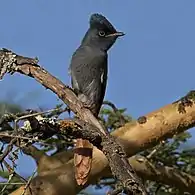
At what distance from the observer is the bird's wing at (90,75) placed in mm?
3490

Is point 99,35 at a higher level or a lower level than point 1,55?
higher

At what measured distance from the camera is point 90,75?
11.6 ft

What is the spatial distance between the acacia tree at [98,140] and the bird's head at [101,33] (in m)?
0.50

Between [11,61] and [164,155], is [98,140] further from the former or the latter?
[164,155]

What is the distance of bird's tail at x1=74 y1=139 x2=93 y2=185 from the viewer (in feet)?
7.91

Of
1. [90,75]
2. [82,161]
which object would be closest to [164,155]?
[90,75]

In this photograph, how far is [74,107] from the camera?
7.39ft

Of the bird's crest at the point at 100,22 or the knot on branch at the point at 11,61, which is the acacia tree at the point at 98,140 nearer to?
the knot on branch at the point at 11,61

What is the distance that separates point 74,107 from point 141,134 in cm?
108

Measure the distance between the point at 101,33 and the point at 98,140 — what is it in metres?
1.76

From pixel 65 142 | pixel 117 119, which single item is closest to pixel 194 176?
pixel 117 119

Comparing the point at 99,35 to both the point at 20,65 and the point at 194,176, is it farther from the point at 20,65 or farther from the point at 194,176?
the point at 20,65

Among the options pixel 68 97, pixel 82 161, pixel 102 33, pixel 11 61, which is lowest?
pixel 82 161

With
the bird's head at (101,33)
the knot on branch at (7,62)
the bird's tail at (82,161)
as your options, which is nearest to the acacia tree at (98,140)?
the knot on branch at (7,62)
